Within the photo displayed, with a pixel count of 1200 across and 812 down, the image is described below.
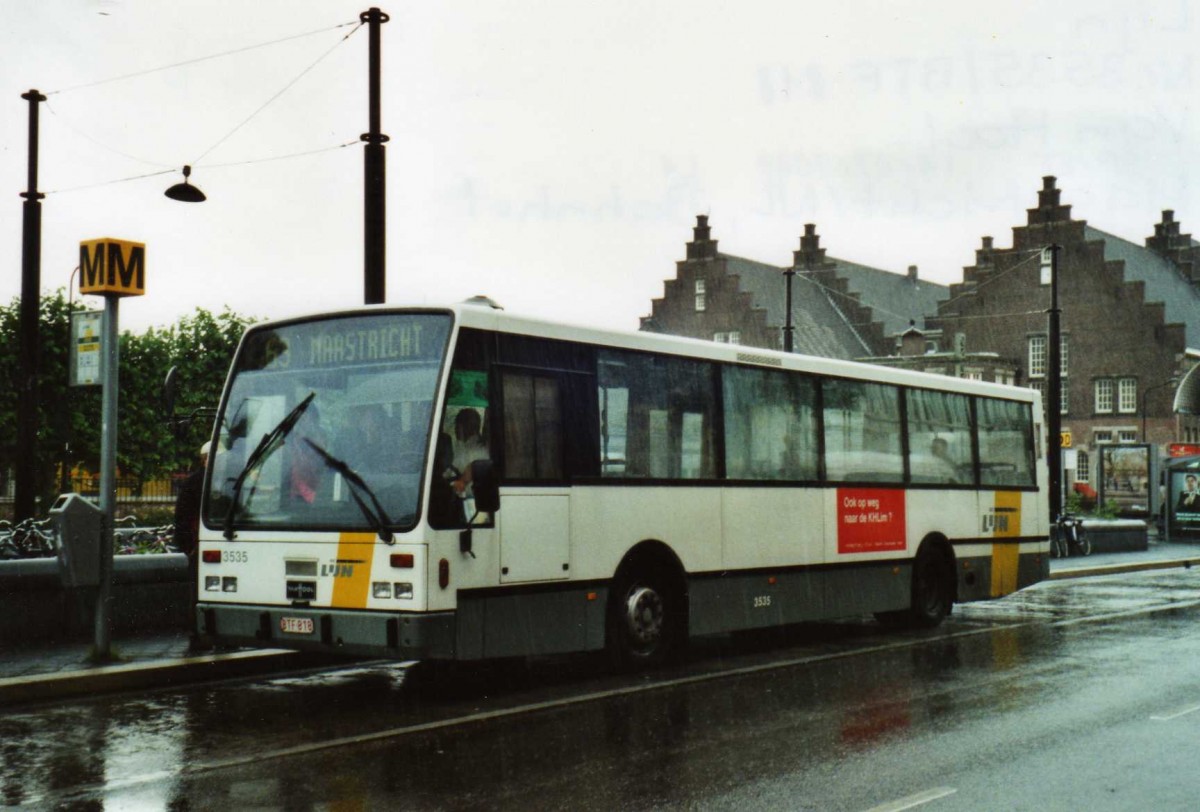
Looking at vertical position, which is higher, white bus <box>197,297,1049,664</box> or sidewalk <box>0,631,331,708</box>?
white bus <box>197,297,1049,664</box>

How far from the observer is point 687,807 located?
255 inches

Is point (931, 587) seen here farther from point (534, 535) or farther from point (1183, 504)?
point (1183, 504)

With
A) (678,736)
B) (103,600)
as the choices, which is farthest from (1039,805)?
(103,600)

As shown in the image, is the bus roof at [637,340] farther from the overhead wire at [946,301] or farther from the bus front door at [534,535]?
the overhead wire at [946,301]

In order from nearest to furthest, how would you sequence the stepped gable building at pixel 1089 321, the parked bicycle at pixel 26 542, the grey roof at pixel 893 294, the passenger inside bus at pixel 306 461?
1. the passenger inside bus at pixel 306 461
2. the parked bicycle at pixel 26 542
3. the stepped gable building at pixel 1089 321
4. the grey roof at pixel 893 294

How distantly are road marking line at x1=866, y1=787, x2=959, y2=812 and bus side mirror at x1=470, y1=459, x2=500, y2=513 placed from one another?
367cm

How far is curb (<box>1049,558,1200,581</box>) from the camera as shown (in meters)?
24.4

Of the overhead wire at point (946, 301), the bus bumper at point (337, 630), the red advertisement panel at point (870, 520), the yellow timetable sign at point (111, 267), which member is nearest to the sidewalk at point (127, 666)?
the bus bumper at point (337, 630)

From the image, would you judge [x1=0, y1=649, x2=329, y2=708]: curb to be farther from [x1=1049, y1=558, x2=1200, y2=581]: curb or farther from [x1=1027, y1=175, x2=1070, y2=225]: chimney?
[x1=1027, y1=175, x2=1070, y2=225]: chimney

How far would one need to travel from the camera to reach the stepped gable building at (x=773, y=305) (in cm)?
7488

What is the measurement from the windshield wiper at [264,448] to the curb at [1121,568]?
54.7 feet

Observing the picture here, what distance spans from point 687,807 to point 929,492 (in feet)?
30.7

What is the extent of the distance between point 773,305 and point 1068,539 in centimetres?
4851

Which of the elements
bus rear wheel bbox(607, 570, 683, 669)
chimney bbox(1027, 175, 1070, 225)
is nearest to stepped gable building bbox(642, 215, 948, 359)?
chimney bbox(1027, 175, 1070, 225)
